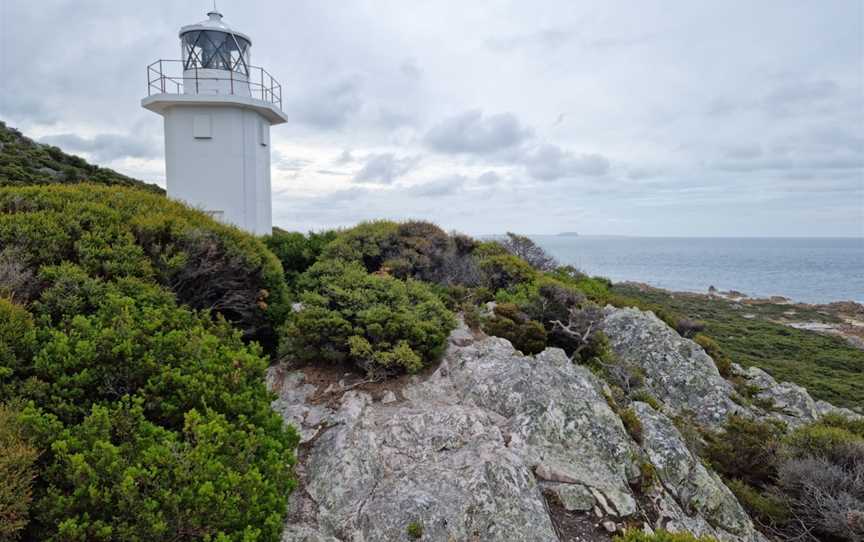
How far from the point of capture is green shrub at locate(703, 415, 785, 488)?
22.7 feet

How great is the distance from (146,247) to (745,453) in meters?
8.67

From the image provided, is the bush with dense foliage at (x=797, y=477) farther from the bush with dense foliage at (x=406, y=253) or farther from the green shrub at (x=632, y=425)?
the bush with dense foliage at (x=406, y=253)

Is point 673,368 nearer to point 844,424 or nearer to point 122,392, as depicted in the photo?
point 844,424

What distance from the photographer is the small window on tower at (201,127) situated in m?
13.8

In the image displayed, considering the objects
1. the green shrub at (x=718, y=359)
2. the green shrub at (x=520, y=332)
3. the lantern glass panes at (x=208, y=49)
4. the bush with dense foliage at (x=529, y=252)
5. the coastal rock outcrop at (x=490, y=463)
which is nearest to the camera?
the coastal rock outcrop at (x=490, y=463)

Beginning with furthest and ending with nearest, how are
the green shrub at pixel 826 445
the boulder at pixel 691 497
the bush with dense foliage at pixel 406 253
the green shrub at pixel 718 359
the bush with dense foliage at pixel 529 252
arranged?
the bush with dense foliage at pixel 529 252 → the green shrub at pixel 718 359 → the bush with dense foliage at pixel 406 253 → the green shrub at pixel 826 445 → the boulder at pixel 691 497

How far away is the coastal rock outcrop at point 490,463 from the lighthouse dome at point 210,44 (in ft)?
37.1

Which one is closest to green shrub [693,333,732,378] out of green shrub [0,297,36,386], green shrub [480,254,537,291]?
green shrub [480,254,537,291]

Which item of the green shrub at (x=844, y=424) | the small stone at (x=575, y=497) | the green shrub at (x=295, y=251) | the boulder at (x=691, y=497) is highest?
the green shrub at (x=295, y=251)

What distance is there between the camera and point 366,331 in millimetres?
6609

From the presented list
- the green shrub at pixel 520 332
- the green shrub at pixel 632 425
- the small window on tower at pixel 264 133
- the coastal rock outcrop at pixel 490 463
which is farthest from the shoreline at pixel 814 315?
the small window on tower at pixel 264 133

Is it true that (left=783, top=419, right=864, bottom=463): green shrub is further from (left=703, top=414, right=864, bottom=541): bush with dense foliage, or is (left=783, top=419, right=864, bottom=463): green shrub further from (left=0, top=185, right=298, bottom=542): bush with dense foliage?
(left=0, top=185, right=298, bottom=542): bush with dense foliage

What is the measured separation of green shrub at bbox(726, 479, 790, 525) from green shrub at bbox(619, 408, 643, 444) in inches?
64.0

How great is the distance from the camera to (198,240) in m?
6.52
